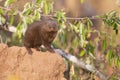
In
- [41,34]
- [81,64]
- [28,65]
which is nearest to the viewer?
[28,65]

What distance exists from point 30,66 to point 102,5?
9.55 metres

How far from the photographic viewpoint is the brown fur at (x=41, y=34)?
26.3ft

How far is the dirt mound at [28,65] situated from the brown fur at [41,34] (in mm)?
516

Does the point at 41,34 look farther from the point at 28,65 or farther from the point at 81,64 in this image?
the point at 81,64

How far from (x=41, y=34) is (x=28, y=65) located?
0.88m

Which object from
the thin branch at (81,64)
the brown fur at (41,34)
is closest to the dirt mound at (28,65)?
the brown fur at (41,34)

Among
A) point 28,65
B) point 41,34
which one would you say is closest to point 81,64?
point 41,34

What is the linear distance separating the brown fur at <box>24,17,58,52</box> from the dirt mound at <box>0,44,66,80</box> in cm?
52

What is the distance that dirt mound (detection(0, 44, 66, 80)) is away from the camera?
7.37m

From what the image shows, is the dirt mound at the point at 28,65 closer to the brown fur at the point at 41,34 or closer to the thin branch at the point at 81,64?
the brown fur at the point at 41,34

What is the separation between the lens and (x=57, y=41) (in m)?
11.4

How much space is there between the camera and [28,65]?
743 centimetres

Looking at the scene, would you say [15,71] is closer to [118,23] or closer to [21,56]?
[21,56]

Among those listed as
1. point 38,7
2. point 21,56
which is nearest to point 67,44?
point 38,7
